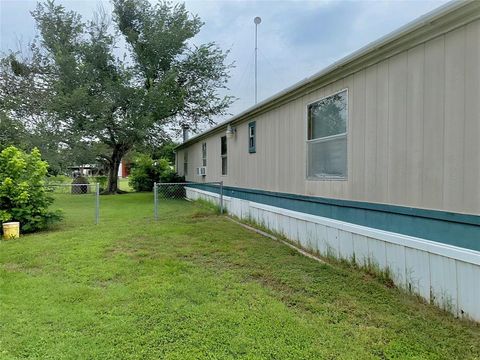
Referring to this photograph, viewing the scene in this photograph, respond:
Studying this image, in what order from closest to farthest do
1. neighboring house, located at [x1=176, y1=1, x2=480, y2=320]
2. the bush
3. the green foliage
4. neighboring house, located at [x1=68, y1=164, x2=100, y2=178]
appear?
neighboring house, located at [x1=176, y1=1, x2=480, y2=320], the bush, neighboring house, located at [x1=68, y1=164, x2=100, y2=178], the green foliage

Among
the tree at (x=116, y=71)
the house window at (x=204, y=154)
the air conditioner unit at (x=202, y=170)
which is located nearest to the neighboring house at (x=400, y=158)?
the air conditioner unit at (x=202, y=170)

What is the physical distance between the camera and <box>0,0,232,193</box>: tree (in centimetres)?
1455

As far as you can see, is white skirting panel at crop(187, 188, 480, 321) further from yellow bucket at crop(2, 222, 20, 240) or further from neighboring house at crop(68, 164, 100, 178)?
neighboring house at crop(68, 164, 100, 178)

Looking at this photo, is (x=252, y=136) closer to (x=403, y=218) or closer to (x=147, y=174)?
(x=403, y=218)

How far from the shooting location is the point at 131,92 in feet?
47.9

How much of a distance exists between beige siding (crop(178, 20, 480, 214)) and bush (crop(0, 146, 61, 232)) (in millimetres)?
5400

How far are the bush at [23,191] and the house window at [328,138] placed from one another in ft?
17.8

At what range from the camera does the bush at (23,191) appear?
6516mm

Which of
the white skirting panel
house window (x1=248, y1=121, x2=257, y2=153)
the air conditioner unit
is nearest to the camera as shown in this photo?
the white skirting panel

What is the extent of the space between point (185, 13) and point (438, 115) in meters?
15.4

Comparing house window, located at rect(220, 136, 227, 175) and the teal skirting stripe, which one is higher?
house window, located at rect(220, 136, 227, 175)

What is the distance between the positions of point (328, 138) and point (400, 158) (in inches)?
56.9

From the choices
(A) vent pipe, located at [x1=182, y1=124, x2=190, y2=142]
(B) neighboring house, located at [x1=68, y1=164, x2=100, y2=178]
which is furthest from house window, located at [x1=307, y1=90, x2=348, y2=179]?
(B) neighboring house, located at [x1=68, y1=164, x2=100, y2=178]

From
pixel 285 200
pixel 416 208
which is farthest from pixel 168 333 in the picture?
pixel 285 200
